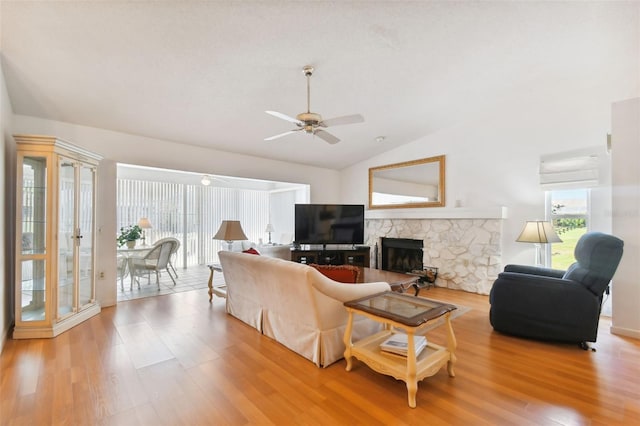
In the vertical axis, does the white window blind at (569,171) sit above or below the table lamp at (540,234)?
above

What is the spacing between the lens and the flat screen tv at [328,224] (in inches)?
230

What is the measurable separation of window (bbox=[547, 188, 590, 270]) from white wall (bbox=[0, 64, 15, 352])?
6.53 metres

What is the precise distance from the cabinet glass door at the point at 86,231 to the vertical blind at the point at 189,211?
136 inches

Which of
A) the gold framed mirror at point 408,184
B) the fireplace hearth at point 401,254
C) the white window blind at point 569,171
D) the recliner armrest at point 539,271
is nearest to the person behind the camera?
the recliner armrest at point 539,271

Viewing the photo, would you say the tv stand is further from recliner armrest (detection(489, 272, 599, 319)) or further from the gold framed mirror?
recliner armrest (detection(489, 272, 599, 319))

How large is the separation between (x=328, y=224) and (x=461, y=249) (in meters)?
2.45

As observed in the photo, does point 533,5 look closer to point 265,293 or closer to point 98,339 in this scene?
point 265,293

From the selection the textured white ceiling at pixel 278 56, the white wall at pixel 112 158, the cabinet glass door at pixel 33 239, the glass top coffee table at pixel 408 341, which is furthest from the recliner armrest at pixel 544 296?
the cabinet glass door at pixel 33 239

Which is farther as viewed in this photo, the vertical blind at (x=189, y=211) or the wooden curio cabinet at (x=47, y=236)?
the vertical blind at (x=189, y=211)

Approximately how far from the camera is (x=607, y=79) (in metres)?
3.88

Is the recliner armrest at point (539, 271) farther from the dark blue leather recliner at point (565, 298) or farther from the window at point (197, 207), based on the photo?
the window at point (197, 207)

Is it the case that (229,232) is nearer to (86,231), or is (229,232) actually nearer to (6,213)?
(86,231)

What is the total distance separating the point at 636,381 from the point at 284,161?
555 centimetres

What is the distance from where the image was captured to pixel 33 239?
10.2 ft
